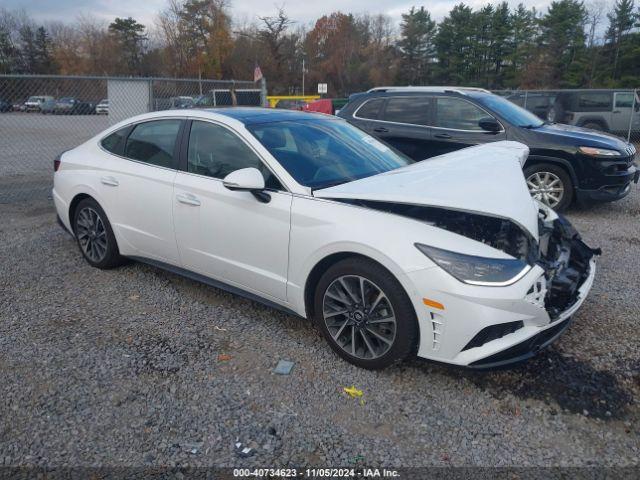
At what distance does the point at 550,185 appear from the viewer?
23.1ft

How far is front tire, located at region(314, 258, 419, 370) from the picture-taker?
113 inches

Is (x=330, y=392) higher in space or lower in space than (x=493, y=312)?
lower

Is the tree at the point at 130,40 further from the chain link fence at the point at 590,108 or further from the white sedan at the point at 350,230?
the white sedan at the point at 350,230

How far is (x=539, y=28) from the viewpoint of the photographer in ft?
161

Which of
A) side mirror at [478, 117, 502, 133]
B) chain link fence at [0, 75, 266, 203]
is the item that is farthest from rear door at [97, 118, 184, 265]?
side mirror at [478, 117, 502, 133]

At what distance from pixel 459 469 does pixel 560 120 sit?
584 inches

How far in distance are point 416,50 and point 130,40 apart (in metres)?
35.9

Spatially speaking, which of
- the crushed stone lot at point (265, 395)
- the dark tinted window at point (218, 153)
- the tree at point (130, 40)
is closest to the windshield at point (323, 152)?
the dark tinted window at point (218, 153)

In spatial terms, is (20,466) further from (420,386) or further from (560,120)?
(560,120)

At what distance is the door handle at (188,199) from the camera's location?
3774 millimetres

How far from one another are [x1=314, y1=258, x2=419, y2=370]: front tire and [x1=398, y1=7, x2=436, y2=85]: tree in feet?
197

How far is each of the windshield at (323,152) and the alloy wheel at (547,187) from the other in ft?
11.5

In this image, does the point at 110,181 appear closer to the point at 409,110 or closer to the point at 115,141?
the point at 115,141

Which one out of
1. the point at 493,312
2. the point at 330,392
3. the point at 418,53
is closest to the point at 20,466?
the point at 330,392
